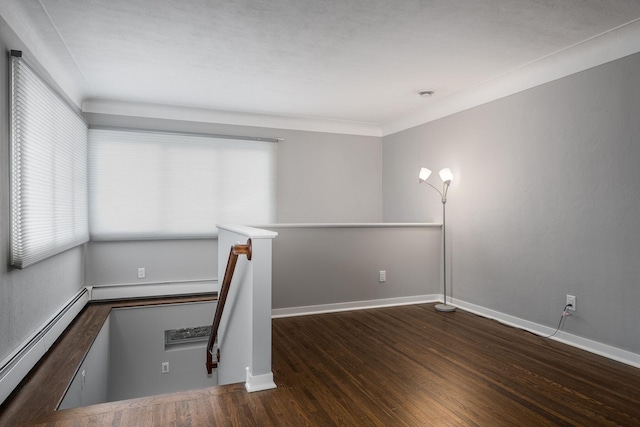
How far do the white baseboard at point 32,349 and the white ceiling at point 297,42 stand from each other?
205cm

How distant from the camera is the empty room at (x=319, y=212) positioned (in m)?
2.46

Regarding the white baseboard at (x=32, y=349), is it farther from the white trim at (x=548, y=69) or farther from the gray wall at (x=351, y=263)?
the white trim at (x=548, y=69)

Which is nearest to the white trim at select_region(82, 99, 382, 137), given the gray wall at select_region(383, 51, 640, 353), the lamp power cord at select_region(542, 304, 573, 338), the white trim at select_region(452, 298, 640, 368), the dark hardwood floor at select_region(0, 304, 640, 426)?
the gray wall at select_region(383, 51, 640, 353)

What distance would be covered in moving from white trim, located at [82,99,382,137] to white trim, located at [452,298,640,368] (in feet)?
9.61

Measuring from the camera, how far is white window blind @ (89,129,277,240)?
4.73 m

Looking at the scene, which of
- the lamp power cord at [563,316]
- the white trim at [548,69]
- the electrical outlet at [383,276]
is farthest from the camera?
the electrical outlet at [383,276]

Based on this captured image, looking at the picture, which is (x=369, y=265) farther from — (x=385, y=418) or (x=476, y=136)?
(x=385, y=418)

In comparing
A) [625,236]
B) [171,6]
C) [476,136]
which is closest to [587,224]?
[625,236]

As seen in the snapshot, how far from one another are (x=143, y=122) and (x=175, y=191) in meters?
0.92

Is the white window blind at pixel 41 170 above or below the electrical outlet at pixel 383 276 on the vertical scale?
above

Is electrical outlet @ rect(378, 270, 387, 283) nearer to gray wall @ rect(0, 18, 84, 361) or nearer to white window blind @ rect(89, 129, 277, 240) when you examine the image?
white window blind @ rect(89, 129, 277, 240)

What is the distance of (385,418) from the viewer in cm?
213

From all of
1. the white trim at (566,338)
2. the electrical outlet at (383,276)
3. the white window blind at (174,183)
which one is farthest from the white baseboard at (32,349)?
the white trim at (566,338)

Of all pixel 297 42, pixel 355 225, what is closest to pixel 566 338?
pixel 355 225
